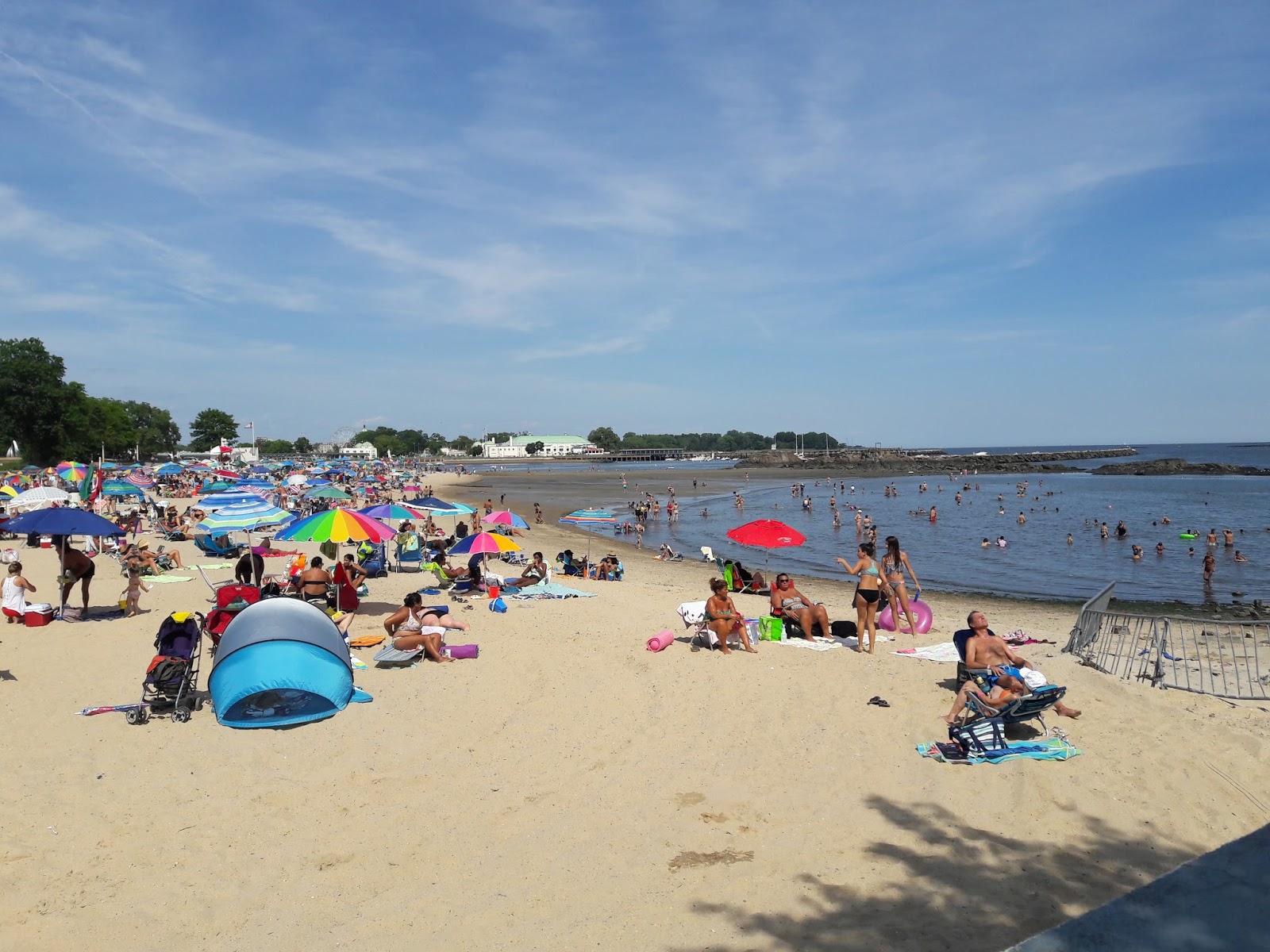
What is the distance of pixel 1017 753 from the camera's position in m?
7.16

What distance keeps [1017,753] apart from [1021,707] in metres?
0.43

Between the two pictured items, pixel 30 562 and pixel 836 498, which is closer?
pixel 30 562

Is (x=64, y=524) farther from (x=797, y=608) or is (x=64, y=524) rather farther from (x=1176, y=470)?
(x=1176, y=470)

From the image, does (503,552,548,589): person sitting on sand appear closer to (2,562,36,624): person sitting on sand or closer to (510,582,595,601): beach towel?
(510,582,595,601): beach towel

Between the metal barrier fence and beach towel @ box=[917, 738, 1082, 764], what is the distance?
2.95m

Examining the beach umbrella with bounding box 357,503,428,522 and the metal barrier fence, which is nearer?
the metal barrier fence

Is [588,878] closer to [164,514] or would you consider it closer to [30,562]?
[30,562]

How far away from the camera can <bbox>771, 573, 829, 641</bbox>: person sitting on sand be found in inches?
452

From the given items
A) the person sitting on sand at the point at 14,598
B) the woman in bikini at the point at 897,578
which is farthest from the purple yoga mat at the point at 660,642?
the person sitting on sand at the point at 14,598

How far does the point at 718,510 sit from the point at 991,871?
134ft

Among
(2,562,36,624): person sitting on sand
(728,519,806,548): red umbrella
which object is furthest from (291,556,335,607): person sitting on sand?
(728,519,806,548): red umbrella

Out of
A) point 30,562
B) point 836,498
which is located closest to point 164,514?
point 30,562

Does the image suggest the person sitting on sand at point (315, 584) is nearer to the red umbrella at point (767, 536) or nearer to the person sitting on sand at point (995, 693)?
the red umbrella at point (767, 536)

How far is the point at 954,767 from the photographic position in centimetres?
697
